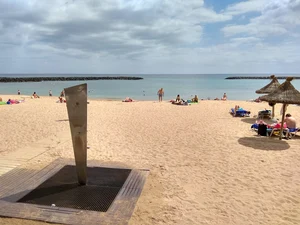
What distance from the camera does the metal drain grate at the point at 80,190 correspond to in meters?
4.37

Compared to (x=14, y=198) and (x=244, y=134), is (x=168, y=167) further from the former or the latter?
(x=244, y=134)

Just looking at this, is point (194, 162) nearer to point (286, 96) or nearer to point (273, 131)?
point (286, 96)

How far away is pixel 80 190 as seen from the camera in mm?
4859

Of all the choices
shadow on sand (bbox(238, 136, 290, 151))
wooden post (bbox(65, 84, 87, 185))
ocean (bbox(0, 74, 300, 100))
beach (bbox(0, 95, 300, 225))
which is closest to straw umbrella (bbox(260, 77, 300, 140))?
shadow on sand (bbox(238, 136, 290, 151))

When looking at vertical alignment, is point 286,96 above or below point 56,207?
above

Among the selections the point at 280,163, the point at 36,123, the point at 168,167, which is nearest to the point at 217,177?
the point at 168,167

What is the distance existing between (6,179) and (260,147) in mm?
6994

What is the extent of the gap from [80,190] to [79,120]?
4.34ft

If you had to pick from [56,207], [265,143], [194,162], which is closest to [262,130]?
[265,143]

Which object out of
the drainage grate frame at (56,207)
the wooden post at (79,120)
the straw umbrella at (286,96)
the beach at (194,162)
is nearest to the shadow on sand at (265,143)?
the beach at (194,162)

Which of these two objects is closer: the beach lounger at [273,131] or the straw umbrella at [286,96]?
the straw umbrella at [286,96]

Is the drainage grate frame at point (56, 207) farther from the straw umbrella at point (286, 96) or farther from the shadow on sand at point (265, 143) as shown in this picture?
the straw umbrella at point (286, 96)

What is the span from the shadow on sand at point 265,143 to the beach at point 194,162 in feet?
0.10

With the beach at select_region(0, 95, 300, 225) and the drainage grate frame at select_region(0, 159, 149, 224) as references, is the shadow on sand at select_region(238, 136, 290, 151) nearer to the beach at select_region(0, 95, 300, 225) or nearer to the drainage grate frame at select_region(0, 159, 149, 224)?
the beach at select_region(0, 95, 300, 225)
